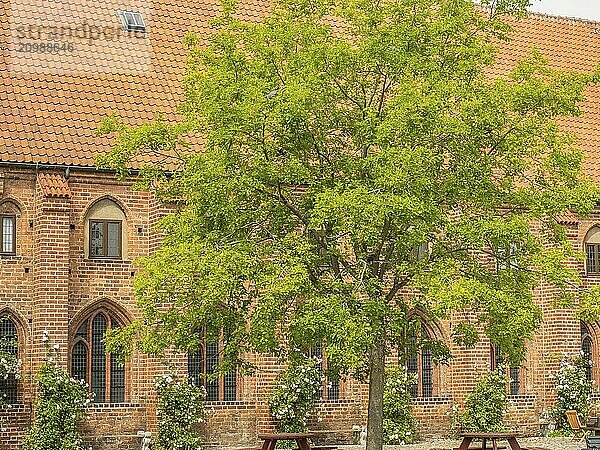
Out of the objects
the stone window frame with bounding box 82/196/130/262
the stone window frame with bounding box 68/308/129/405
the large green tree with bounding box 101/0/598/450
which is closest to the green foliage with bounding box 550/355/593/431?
the large green tree with bounding box 101/0/598/450

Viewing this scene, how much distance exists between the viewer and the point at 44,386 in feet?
92.4

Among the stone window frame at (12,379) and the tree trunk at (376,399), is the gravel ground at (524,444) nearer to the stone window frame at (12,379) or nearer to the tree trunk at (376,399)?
the tree trunk at (376,399)

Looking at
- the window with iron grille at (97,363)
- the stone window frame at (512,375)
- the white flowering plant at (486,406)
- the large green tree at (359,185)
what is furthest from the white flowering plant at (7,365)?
the stone window frame at (512,375)

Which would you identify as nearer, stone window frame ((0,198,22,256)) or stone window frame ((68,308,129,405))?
stone window frame ((0,198,22,256))

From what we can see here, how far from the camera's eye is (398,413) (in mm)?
32844

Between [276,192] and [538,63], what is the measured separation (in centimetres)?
588

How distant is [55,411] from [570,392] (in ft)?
50.1

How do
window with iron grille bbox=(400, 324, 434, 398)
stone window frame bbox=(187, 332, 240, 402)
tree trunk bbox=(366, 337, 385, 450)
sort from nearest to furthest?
tree trunk bbox=(366, 337, 385, 450) → stone window frame bbox=(187, 332, 240, 402) → window with iron grille bbox=(400, 324, 434, 398)

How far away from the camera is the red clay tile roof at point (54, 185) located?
2942cm

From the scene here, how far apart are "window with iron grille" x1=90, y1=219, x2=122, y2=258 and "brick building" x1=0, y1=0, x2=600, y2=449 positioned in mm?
28

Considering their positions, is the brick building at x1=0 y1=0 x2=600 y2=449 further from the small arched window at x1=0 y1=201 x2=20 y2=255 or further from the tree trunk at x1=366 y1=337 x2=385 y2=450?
the tree trunk at x1=366 y1=337 x2=385 y2=450

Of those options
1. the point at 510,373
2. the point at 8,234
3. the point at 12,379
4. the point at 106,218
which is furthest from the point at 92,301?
the point at 510,373

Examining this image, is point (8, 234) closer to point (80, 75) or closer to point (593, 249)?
point (80, 75)

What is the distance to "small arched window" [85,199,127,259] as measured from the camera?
30.7m
